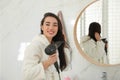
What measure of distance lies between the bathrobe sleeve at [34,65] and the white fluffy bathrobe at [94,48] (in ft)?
1.32

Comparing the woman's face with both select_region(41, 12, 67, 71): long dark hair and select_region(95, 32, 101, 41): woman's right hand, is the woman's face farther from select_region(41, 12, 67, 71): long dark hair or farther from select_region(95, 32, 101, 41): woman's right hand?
select_region(95, 32, 101, 41): woman's right hand

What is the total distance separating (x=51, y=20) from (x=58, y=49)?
270mm

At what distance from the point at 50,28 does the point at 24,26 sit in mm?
328

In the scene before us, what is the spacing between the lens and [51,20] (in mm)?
2449

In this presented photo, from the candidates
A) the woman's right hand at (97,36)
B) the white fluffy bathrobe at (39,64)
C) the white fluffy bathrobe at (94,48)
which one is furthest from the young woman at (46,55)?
the woman's right hand at (97,36)

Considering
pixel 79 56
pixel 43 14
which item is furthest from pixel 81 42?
pixel 43 14

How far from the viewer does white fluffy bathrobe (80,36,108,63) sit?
236 centimetres

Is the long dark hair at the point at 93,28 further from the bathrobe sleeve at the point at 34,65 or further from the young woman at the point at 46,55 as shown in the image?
the bathrobe sleeve at the point at 34,65

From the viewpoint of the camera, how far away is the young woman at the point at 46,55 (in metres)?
2.36

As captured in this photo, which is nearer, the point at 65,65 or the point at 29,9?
the point at 65,65

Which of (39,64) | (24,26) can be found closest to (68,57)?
(39,64)

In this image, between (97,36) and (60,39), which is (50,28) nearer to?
(60,39)

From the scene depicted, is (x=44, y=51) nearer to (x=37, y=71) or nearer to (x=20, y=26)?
(x=37, y=71)

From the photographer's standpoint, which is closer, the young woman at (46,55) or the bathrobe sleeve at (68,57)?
the young woman at (46,55)
